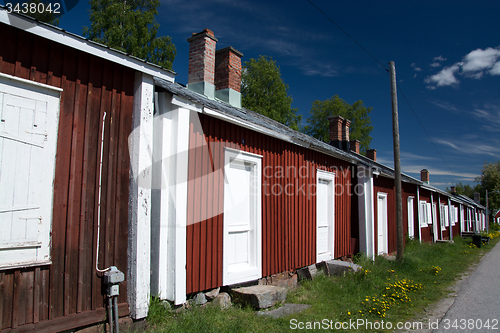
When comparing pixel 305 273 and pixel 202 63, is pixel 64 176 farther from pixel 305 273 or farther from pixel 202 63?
pixel 305 273

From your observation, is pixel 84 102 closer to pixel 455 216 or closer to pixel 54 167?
pixel 54 167

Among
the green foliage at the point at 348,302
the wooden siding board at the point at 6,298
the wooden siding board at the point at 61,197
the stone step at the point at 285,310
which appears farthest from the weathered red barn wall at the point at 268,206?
the wooden siding board at the point at 6,298

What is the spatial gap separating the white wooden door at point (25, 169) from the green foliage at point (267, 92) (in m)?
23.8

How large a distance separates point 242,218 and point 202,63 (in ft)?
13.1

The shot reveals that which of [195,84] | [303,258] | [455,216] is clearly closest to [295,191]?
[303,258]

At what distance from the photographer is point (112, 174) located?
4051mm

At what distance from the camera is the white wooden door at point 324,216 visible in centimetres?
882

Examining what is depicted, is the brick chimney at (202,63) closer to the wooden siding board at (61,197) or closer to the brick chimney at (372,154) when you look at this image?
the wooden siding board at (61,197)

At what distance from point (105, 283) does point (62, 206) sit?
3.34 feet

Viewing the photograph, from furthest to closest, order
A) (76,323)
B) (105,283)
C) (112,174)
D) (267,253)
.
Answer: (267,253) → (112,174) → (105,283) → (76,323)

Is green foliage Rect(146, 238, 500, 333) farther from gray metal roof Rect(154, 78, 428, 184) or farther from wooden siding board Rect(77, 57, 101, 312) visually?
gray metal roof Rect(154, 78, 428, 184)

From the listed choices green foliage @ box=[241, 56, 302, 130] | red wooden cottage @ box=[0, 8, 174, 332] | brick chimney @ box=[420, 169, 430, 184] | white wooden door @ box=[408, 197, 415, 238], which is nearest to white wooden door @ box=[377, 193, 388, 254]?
white wooden door @ box=[408, 197, 415, 238]

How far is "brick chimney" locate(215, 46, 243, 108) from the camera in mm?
8539

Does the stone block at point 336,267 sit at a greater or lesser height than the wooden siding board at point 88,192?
lesser
